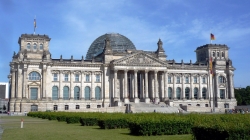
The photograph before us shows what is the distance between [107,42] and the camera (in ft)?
277

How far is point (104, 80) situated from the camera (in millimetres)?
84188

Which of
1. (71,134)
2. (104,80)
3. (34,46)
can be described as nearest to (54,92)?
(34,46)

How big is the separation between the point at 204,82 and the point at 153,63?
71.9ft

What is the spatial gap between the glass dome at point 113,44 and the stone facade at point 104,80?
663 millimetres

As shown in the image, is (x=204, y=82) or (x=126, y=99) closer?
(x=126, y=99)

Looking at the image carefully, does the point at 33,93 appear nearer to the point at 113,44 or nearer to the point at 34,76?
the point at 34,76

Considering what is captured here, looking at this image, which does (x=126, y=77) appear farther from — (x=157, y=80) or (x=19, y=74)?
(x=19, y=74)

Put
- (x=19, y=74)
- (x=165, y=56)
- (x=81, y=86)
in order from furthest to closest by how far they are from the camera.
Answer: (x=165, y=56) < (x=81, y=86) < (x=19, y=74)

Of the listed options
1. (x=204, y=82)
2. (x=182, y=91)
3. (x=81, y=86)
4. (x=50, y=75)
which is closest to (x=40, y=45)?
(x=50, y=75)

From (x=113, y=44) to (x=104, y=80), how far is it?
16773 mm

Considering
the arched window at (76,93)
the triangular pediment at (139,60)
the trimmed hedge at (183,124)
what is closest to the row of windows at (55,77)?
the arched window at (76,93)

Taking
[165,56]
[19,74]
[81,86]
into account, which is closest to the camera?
[19,74]

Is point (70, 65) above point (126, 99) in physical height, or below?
above

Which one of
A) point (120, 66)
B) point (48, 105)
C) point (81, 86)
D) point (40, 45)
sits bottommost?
point (48, 105)
